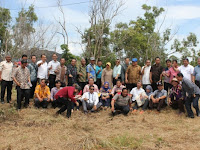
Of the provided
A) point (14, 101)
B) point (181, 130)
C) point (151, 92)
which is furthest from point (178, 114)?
point (14, 101)

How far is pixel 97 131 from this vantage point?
545 centimetres

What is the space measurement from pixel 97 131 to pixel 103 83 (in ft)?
10.2

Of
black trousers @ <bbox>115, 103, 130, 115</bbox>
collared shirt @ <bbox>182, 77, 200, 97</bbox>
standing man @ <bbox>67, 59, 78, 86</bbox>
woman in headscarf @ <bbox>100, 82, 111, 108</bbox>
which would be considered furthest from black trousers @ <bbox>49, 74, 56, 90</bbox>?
collared shirt @ <bbox>182, 77, 200, 97</bbox>

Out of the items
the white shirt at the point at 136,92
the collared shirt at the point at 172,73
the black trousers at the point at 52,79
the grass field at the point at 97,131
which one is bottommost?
the grass field at the point at 97,131

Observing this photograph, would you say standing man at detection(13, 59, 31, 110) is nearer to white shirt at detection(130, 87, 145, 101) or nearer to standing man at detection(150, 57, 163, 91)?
white shirt at detection(130, 87, 145, 101)

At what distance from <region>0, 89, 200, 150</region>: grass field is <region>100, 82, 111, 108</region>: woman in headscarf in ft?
1.58

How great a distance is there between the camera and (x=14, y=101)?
828cm

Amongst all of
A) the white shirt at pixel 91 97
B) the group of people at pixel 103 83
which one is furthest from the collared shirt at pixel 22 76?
the white shirt at pixel 91 97

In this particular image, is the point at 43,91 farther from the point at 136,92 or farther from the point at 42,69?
the point at 136,92

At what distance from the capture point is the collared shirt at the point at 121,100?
7.29m

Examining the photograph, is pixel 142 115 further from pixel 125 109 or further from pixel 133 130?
pixel 133 130

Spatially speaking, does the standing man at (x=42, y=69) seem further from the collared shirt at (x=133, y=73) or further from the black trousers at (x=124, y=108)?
the collared shirt at (x=133, y=73)

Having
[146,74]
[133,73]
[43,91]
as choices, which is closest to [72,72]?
[43,91]

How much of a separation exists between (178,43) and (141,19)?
6.23 metres
